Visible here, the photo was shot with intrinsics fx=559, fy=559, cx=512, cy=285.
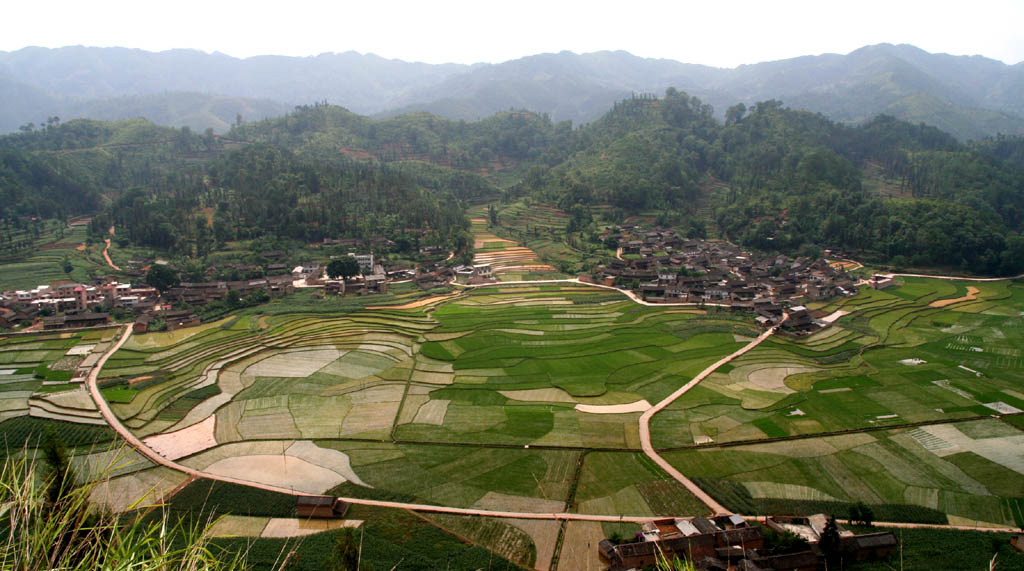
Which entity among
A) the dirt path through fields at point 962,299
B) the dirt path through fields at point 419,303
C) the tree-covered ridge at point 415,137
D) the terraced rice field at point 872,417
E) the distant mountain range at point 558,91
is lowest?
the dirt path through fields at point 419,303

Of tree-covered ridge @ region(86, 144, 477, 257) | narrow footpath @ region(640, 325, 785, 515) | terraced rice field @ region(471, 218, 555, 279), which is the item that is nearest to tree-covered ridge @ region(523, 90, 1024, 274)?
terraced rice field @ region(471, 218, 555, 279)

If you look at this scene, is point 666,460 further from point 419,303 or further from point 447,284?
point 447,284

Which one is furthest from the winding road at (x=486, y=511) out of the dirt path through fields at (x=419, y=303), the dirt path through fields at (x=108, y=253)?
the dirt path through fields at (x=108, y=253)

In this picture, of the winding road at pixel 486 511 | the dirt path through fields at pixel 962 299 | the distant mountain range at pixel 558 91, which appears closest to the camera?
the winding road at pixel 486 511

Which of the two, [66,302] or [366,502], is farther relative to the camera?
[66,302]

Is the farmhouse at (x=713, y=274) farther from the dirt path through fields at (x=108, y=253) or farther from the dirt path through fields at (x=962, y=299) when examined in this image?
the dirt path through fields at (x=108, y=253)

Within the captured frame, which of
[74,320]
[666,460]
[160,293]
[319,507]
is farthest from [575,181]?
[319,507]

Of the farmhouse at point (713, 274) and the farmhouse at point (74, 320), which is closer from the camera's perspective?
the farmhouse at point (74, 320)

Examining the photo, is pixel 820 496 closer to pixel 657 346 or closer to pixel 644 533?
pixel 644 533
